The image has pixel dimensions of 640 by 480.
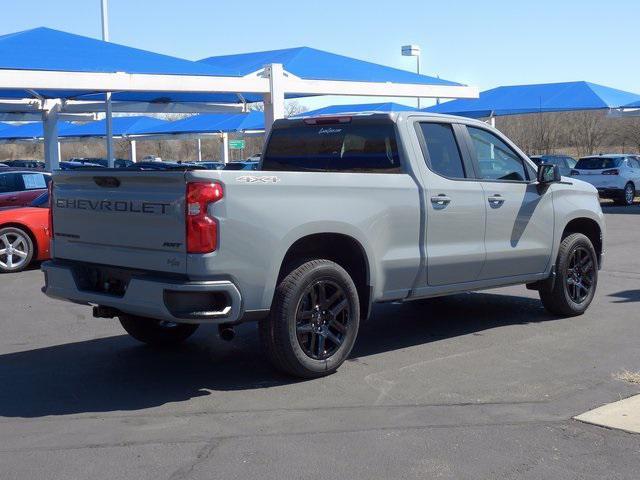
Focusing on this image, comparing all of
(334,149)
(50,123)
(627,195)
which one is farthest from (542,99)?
(334,149)

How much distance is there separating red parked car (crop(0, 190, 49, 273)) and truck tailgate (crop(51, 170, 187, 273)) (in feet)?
22.1

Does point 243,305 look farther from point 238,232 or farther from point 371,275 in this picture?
point 371,275

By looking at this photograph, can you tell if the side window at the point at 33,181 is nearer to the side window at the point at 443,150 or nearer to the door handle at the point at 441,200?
the side window at the point at 443,150

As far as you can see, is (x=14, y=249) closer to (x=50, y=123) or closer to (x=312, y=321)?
(x=312, y=321)

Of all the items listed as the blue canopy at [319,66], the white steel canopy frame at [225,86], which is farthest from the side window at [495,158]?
the blue canopy at [319,66]

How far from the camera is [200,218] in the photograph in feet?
18.8

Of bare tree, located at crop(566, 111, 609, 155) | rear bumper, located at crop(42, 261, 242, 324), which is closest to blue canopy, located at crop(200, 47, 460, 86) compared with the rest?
rear bumper, located at crop(42, 261, 242, 324)

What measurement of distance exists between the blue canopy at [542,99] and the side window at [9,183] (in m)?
18.6

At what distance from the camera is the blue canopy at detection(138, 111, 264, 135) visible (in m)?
40.4

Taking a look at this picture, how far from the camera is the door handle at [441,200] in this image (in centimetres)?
729

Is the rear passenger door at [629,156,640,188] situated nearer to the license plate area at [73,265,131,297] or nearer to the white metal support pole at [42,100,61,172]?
the white metal support pole at [42,100,61,172]

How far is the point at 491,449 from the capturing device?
506cm

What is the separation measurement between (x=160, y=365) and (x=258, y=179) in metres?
2.08

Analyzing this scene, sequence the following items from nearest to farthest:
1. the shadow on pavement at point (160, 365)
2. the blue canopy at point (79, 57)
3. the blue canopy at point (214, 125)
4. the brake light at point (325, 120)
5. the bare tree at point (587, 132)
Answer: the shadow on pavement at point (160, 365) → the brake light at point (325, 120) → the blue canopy at point (79, 57) → the blue canopy at point (214, 125) → the bare tree at point (587, 132)
